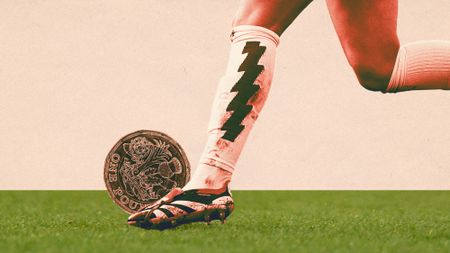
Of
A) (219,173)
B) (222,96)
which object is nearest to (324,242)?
(219,173)

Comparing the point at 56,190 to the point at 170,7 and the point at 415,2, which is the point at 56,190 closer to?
the point at 170,7

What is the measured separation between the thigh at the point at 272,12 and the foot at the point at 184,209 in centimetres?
49

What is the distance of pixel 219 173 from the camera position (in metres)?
1.88

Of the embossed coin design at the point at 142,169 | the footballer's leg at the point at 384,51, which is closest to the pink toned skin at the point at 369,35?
the footballer's leg at the point at 384,51

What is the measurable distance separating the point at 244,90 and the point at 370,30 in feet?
1.55

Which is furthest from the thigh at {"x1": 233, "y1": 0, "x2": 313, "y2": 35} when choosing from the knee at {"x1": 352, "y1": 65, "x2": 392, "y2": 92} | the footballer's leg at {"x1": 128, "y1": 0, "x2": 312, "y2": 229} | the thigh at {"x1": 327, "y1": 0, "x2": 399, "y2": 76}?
the knee at {"x1": 352, "y1": 65, "x2": 392, "y2": 92}

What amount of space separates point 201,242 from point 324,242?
11.3 inches

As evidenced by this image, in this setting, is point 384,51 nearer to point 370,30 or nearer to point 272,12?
point 370,30

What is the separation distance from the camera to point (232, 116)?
187 centimetres

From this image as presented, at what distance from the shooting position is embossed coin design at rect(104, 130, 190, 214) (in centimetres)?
217

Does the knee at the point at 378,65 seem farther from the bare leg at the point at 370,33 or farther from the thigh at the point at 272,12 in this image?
the thigh at the point at 272,12

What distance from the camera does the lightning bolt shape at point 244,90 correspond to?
1866 mm

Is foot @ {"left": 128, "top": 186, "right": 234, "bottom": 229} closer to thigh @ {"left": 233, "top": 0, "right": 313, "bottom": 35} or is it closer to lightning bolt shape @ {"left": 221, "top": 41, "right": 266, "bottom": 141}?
lightning bolt shape @ {"left": 221, "top": 41, "right": 266, "bottom": 141}

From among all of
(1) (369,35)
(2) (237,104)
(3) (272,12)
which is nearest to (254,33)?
(3) (272,12)
